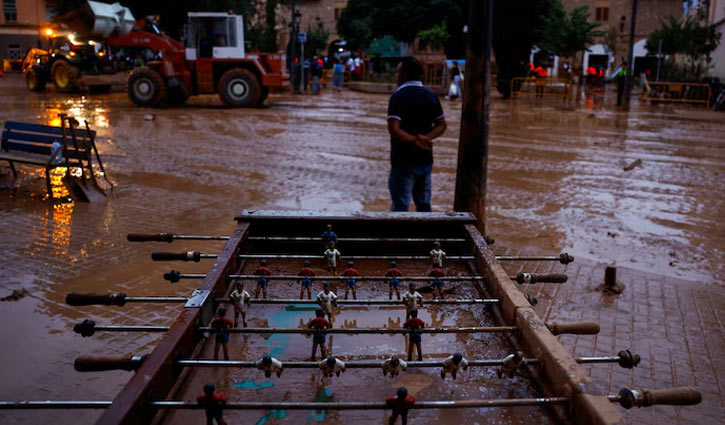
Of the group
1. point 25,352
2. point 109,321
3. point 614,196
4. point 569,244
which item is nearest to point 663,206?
point 614,196

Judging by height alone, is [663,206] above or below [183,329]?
below

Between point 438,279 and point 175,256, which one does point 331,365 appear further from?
point 175,256

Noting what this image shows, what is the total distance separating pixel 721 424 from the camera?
3.43 m

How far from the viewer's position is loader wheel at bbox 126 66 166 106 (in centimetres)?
1939

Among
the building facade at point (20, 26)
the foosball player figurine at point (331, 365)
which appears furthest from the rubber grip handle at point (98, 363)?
the building facade at point (20, 26)

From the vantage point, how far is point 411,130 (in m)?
5.72

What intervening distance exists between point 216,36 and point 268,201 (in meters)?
12.7

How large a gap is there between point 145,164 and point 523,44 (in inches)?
1008

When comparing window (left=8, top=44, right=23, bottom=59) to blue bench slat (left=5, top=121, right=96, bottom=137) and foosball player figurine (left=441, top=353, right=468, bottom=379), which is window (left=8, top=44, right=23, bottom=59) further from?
foosball player figurine (left=441, top=353, right=468, bottom=379)

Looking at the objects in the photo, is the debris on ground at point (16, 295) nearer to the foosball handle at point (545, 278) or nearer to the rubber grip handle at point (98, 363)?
the rubber grip handle at point (98, 363)

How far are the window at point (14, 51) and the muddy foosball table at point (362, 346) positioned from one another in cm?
4909

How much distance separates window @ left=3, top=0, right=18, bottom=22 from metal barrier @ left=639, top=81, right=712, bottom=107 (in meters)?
42.0

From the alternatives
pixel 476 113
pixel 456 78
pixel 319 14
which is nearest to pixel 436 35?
pixel 456 78

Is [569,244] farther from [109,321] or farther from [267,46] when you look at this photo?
[267,46]
